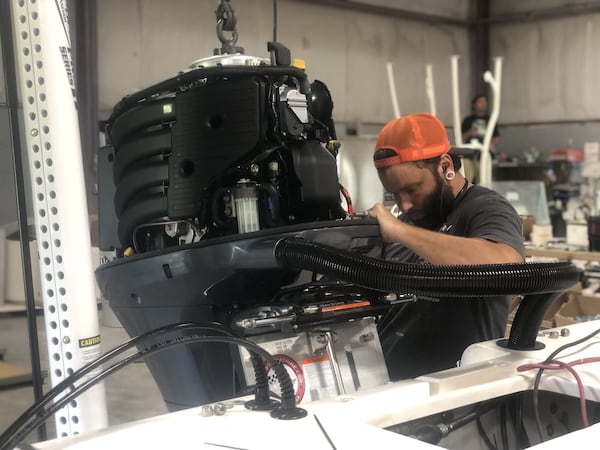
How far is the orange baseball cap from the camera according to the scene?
61.0 inches

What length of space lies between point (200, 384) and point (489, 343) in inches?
18.3

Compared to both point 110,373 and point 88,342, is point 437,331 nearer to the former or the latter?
point 88,342

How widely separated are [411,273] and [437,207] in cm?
82

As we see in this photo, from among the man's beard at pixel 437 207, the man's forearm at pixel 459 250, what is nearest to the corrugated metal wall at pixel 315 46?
the man's beard at pixel 437 207

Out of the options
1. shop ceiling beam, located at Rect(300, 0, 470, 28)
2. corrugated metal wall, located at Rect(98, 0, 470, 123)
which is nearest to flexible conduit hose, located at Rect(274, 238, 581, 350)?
corrugated metal wall, located at Rect(98, 0, 470, 123)

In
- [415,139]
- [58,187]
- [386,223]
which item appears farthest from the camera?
[415,139]

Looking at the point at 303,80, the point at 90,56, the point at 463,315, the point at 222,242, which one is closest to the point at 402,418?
the point at 222,242

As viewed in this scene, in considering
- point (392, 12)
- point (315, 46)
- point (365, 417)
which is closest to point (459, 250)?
point (365, 417)

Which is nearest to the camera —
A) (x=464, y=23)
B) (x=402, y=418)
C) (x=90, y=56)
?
(x=402, y=418)

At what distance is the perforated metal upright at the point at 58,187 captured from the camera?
859 mm

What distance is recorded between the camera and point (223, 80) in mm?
956

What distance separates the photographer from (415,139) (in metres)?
1.55

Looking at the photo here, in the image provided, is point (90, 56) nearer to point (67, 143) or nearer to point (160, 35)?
point (160, 35)

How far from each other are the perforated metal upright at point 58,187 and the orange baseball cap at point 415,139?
2.74 feet
